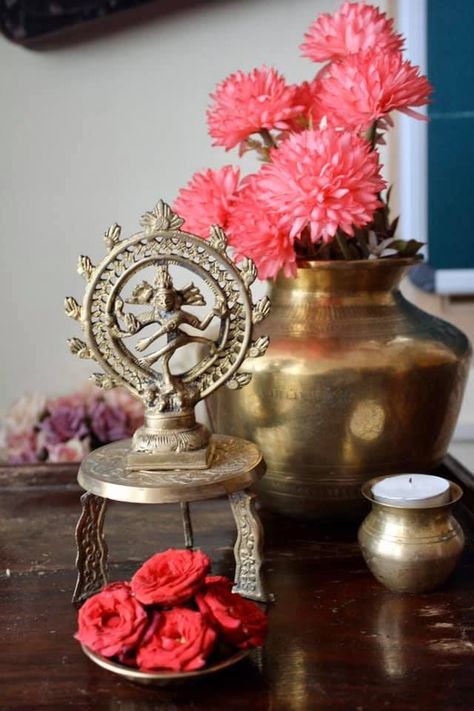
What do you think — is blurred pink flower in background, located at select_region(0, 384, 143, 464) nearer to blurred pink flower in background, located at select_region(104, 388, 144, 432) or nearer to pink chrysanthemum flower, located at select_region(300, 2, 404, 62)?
blurred pink flower in background, located at select_region(104, 388, 144, 432)

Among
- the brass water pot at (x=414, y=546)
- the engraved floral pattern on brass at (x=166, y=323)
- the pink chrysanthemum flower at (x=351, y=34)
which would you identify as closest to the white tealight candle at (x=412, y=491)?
the brass water pot at (x=414, y=546)

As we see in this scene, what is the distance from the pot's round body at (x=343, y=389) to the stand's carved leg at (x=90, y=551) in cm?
16

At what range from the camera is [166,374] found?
657 millimetres

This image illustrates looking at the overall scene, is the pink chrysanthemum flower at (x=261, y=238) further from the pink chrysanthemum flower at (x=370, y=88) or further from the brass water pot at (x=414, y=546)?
the brass water pot at (x=414, y=546)

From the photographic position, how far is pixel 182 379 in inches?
26.2

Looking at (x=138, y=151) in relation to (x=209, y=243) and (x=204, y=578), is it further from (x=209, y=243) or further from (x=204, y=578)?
(x=204, y=578)

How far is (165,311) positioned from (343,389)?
0.53 feet

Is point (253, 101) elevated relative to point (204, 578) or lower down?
elevated

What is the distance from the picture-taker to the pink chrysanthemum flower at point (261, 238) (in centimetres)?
69

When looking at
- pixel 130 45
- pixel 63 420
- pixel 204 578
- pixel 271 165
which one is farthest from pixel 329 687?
pixel 130 45

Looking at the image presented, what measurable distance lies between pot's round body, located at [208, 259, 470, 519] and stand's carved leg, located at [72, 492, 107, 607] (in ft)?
0.54

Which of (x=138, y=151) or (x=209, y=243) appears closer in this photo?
(x=209, y=243)

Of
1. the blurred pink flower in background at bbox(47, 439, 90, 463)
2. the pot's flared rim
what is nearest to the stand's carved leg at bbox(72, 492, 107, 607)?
the pot's flared rim

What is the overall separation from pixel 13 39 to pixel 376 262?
627 millimetres
